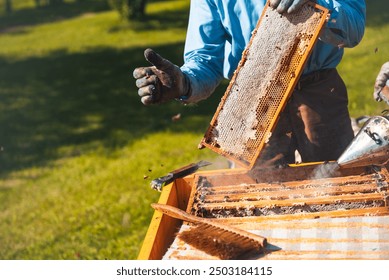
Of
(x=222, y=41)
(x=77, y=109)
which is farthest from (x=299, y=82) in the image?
(x=77, y=109)

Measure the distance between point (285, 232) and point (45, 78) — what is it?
698cm

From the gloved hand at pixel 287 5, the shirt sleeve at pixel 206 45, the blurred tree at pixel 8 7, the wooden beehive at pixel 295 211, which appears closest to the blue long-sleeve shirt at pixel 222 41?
the shirt sleeve at pixel 206 45

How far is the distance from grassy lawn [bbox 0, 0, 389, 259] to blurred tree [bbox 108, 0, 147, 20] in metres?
0.15

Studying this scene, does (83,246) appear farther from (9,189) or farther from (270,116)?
(270,116)

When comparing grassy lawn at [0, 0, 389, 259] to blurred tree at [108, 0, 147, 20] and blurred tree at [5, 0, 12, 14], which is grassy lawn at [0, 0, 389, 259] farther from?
blurred tree at [5, 0, 12, 14]

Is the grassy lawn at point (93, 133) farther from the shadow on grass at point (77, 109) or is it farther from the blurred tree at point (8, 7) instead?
the blurred tree at point (8, 7)

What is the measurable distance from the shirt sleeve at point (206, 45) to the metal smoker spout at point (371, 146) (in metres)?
0.68

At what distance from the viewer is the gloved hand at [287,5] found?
2.24m

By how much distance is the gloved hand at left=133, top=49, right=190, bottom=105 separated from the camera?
233 centimetres

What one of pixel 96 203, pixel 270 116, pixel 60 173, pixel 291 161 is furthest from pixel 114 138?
pixel 270 116

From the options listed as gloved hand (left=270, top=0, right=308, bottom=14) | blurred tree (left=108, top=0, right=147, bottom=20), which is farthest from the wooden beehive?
blurred tree (left=108, top=0, right=147, bottom=20)

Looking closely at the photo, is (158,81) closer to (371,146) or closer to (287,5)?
(287,5)

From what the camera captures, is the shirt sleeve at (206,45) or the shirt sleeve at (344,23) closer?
the shirt sleeve at (344,23)

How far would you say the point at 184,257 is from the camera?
2.10m
